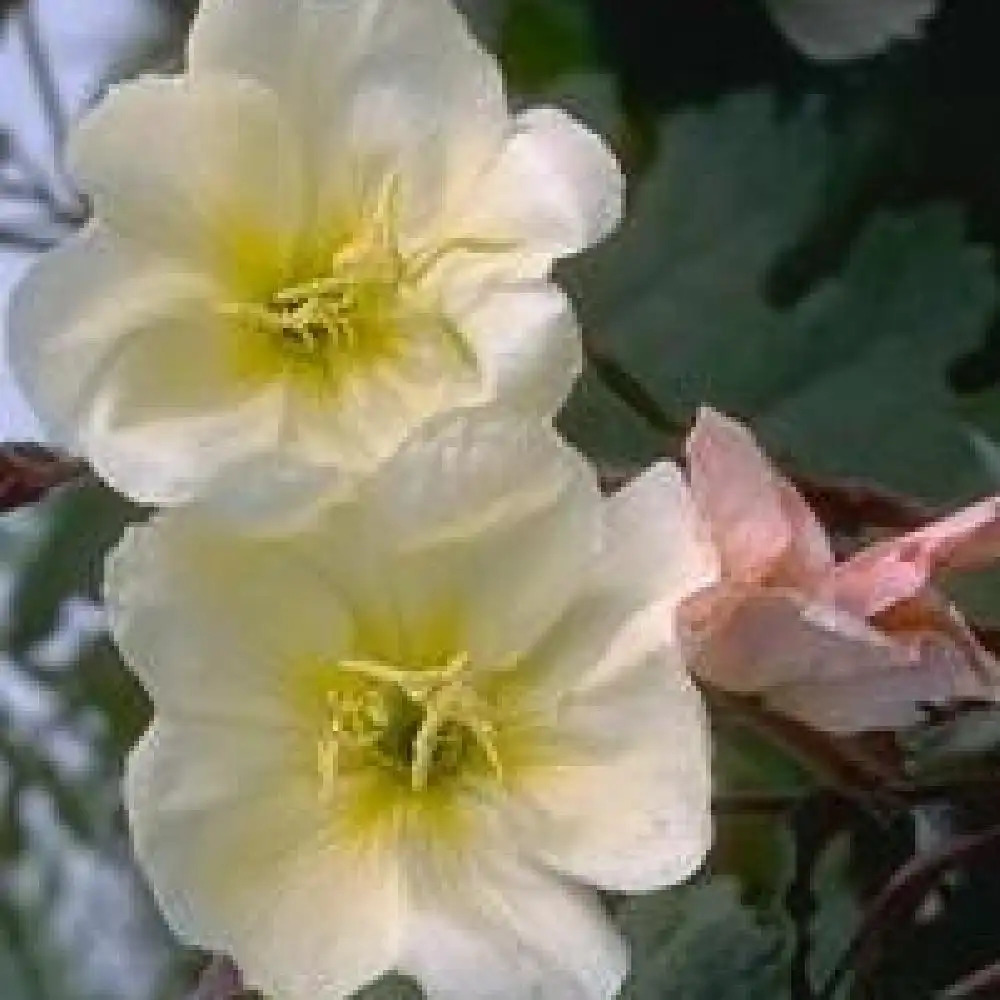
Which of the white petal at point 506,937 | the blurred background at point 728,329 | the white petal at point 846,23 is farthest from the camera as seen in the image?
the white petal at point 846,23

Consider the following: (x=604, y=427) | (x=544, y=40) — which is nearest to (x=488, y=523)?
(x=604, y=427)

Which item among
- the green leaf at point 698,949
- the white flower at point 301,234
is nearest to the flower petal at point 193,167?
the white flower at point 301,234

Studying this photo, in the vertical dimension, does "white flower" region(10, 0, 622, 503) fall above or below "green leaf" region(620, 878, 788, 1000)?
above

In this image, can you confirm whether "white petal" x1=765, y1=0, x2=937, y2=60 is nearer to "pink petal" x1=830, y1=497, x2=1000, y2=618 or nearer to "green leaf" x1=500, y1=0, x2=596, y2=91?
"green leaf" x1=500, y1=0, x2=596, y2=91

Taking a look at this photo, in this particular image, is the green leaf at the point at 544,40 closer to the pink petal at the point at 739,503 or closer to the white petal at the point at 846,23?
the white petal at the point at 846,23

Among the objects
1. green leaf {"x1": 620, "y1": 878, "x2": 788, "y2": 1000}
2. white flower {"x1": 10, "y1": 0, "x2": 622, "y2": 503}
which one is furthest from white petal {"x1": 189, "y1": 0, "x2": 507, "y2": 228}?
green leaf {"x1": 620, "y1": 878, "x2": 788, "y2": 1000}

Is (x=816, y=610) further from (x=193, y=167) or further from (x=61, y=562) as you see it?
(x=61, y=562)
